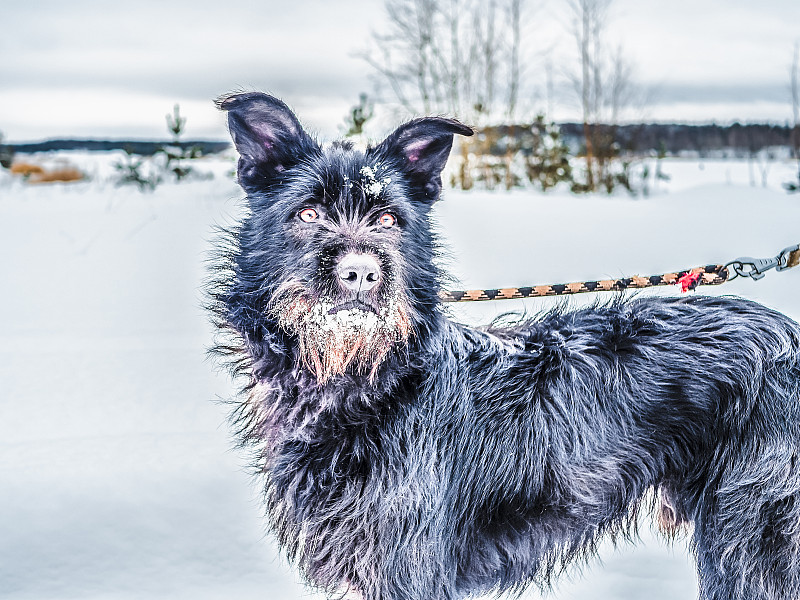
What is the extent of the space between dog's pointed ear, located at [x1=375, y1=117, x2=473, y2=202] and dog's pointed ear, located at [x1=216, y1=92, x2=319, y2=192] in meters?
0.28

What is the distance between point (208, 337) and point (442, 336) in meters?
5.33

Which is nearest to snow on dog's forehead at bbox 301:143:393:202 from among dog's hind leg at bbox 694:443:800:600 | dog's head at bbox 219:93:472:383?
dog's head at bbox 219:93:472:383

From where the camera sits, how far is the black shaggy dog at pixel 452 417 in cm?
235

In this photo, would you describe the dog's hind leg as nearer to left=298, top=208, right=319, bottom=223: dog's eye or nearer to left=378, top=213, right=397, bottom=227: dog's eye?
left=378, top=213, right=397, bottom=227: dog's eye

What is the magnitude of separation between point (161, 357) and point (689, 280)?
16.5ft

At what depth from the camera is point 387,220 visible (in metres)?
2.39

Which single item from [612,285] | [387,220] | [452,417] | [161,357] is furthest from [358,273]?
[161,357]

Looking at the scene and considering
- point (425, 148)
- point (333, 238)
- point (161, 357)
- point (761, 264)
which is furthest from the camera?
point (161, 357)

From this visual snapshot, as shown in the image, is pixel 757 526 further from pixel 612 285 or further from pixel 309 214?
pixel 309 214

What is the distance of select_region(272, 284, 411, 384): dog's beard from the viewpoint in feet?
7.22

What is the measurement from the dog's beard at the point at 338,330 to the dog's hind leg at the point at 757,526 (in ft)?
3.96

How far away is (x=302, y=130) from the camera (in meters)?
→ 2.54

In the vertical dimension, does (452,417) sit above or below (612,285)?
below

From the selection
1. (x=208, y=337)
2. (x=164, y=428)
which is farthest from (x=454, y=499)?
(x=208, y=337)
